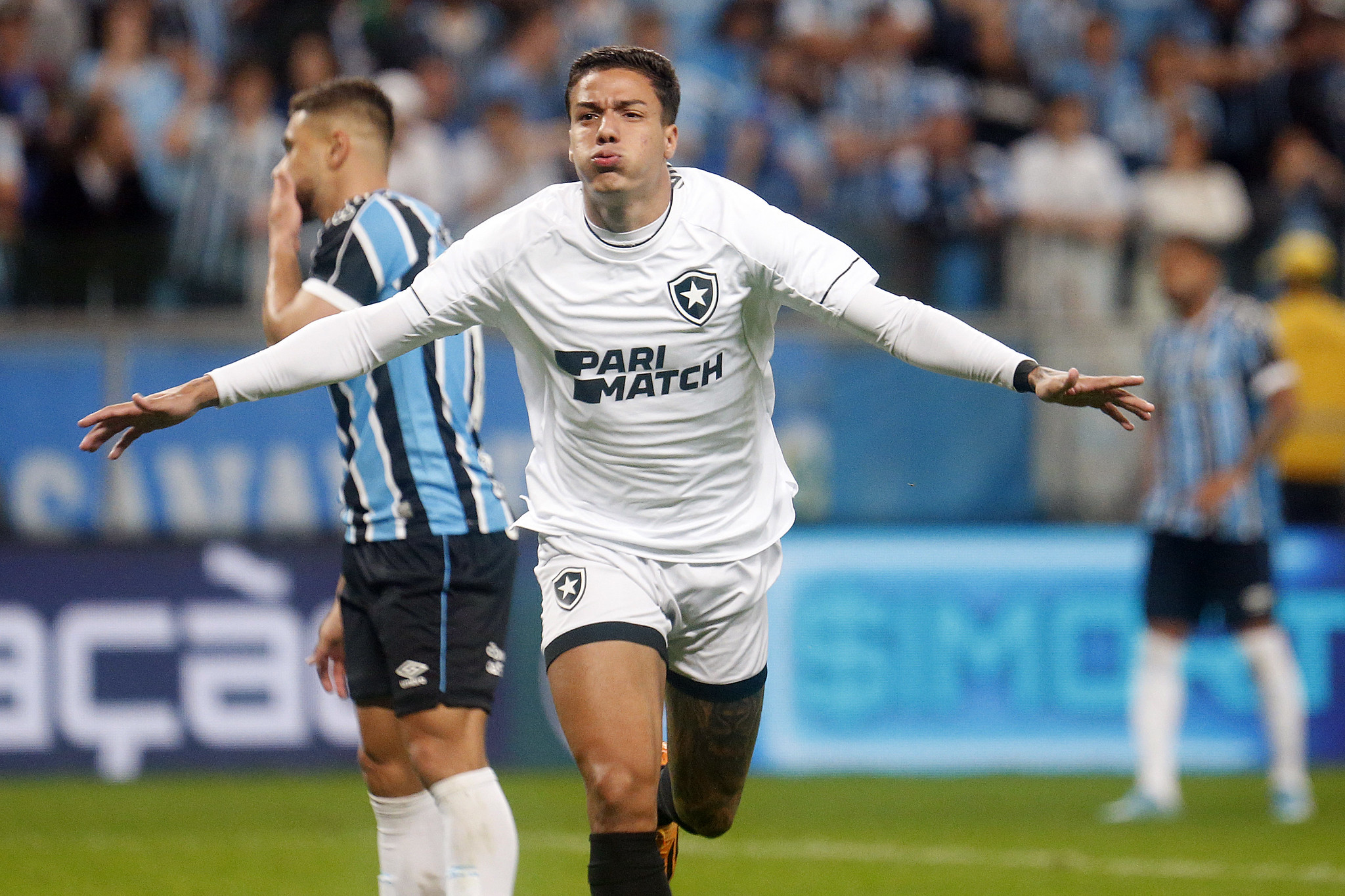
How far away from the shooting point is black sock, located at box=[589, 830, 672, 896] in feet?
13.8

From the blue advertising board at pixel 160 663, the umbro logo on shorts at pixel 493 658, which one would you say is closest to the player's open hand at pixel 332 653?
the umbro logo on shorts at pixel 493 658

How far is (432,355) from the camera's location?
16.4ft

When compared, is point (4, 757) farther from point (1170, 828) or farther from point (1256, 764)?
point (1256, 764)

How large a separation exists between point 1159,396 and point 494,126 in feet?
14.6

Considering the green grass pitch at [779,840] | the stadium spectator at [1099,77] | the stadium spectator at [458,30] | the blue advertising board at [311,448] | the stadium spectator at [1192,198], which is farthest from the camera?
the stadium spectator at [1099,77]

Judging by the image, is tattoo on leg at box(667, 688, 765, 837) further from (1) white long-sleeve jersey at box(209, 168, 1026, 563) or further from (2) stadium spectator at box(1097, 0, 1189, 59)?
(2) stadium spectator at box(1097, 0, 1189, 59)

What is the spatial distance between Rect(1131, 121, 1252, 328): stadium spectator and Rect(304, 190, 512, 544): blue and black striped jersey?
6.77m

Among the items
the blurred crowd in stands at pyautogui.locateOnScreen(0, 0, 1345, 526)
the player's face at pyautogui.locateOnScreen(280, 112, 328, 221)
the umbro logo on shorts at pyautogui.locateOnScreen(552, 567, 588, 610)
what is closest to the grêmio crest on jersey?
the umbro logo on shorts at pyautogui.locateOnScreen(552, 567, 588, 610)

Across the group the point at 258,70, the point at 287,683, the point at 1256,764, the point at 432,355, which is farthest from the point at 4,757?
the point at 1256,764

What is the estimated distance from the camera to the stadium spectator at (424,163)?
35.1 feet

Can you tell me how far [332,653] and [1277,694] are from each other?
5140mm

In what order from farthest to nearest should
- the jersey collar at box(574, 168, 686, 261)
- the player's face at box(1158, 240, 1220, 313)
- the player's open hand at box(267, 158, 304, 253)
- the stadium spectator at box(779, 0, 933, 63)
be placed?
the stadium spectator at box(779, 0, 933, 63), the player's face at box(1158, 240, 1220, 313), the player's open hand at box(267, 158, 304, 253), the jersey collar at box(574, 168, 686, 261)

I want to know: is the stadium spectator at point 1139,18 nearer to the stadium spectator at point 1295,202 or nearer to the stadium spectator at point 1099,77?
the stadium spectator at point 1099,77

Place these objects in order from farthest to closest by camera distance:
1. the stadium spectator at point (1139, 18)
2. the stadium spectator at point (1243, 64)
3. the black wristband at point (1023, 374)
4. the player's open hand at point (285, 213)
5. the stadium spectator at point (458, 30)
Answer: the stadium spectator at point (1139, 18) < the stadium spectator at point (1243, 64) < the stadium spectator at point (458, 30) < the player's open hand at point (285, 213) < the black wristband at point (1023, 374)
